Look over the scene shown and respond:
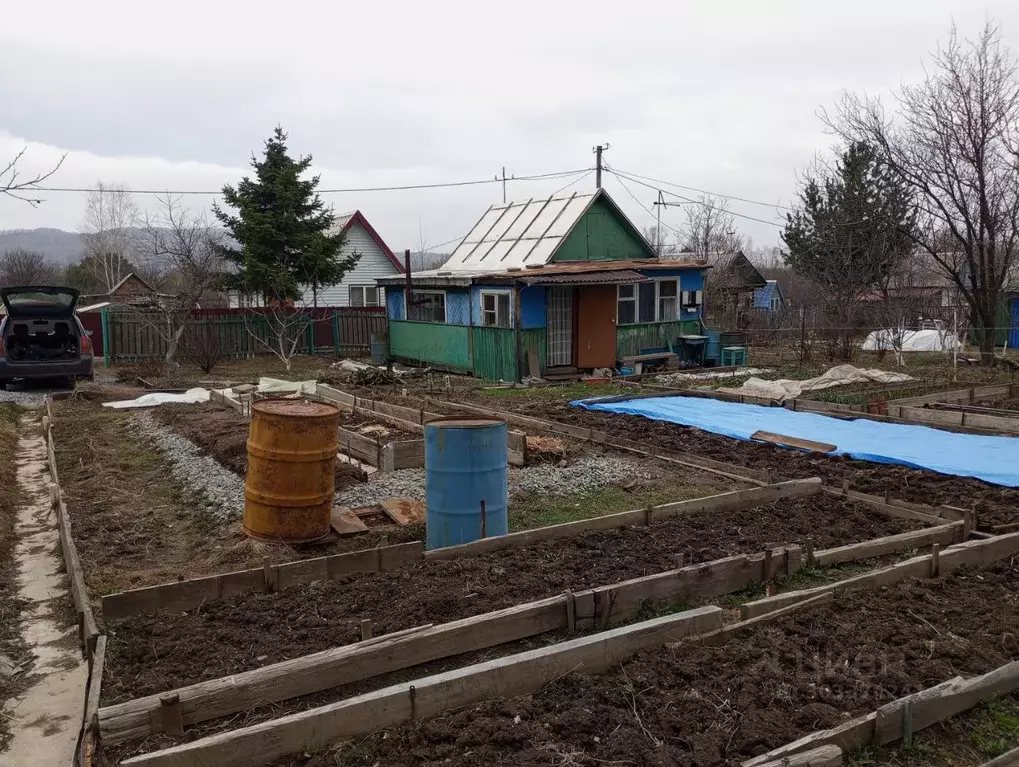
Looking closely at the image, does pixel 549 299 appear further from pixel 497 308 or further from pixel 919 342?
pixel 919 342

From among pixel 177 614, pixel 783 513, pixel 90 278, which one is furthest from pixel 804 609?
pixel 90 278

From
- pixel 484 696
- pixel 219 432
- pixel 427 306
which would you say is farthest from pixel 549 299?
pixel 484 696

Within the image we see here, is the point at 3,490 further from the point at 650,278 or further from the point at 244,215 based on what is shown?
the point at 244,215

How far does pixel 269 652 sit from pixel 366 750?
1.25m

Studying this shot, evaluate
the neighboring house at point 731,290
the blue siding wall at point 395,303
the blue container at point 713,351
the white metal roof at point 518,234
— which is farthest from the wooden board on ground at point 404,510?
the neighboring house at point 731,290

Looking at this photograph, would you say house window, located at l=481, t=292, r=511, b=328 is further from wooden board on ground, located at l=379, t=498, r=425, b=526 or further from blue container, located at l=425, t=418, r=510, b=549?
blue container, located at l=425, t=418, r=510, b=549

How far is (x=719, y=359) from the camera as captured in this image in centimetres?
2142

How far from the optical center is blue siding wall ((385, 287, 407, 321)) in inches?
933

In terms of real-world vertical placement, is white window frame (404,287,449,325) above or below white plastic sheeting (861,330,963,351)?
above

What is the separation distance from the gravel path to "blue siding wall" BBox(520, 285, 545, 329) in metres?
9.53

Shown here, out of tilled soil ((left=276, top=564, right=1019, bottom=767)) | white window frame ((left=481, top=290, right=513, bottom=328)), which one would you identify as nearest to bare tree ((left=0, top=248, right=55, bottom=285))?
white window frame ((left=481, top=290, right=513, bottom=328))

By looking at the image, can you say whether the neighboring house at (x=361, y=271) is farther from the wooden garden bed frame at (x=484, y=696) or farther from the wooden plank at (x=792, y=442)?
the wooden garden bed frame at (x=484, y=696)

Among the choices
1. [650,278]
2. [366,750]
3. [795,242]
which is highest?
[795,242]

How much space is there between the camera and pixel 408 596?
17.1 feet
